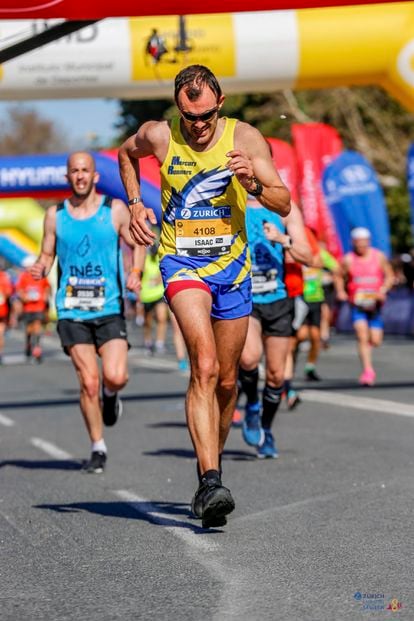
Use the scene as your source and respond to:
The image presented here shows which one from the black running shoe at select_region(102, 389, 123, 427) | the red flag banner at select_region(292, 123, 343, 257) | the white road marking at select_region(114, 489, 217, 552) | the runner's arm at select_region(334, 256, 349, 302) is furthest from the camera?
the red flag banner at select_region(292, 123, 343, 257)

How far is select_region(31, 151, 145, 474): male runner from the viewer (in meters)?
8.92

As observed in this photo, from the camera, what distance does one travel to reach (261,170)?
6.16m

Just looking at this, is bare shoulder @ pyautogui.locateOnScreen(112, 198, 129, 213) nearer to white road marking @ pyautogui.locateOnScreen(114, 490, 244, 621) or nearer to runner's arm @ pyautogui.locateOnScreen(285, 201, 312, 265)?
runner's arm @ pyautogui.locateOnScreen(285, 201, 312, 265)

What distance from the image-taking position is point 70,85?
14.1 meters

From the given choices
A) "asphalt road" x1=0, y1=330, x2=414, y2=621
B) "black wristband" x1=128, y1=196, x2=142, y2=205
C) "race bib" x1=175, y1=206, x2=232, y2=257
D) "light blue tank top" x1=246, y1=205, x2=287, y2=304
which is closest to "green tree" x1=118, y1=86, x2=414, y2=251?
"asphalt road" x1=0, y1=330, x2=414, y2=621

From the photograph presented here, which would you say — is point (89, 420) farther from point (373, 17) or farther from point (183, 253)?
point (373, 17)

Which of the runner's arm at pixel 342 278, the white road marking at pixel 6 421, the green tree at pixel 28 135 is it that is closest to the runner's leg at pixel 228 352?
the white road marking at pixel 6 421

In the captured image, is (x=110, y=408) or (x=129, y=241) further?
(x=110, y=408)

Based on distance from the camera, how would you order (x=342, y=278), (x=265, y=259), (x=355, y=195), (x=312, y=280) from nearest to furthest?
(x=265, y=259)
(x=342, y=278)
(x=312, y=280)
(x=355, y=195)

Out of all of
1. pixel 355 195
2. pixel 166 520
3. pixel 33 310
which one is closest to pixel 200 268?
pixel 166 520

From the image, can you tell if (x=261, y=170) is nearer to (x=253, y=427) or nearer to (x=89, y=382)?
(x=89, y=382)

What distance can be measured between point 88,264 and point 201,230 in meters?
2.77

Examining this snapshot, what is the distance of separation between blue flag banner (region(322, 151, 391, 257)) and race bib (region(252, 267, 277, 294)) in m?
16.5

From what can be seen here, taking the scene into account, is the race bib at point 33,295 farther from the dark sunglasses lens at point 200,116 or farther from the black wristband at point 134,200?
the dark sunglasses lens at point 200,116
